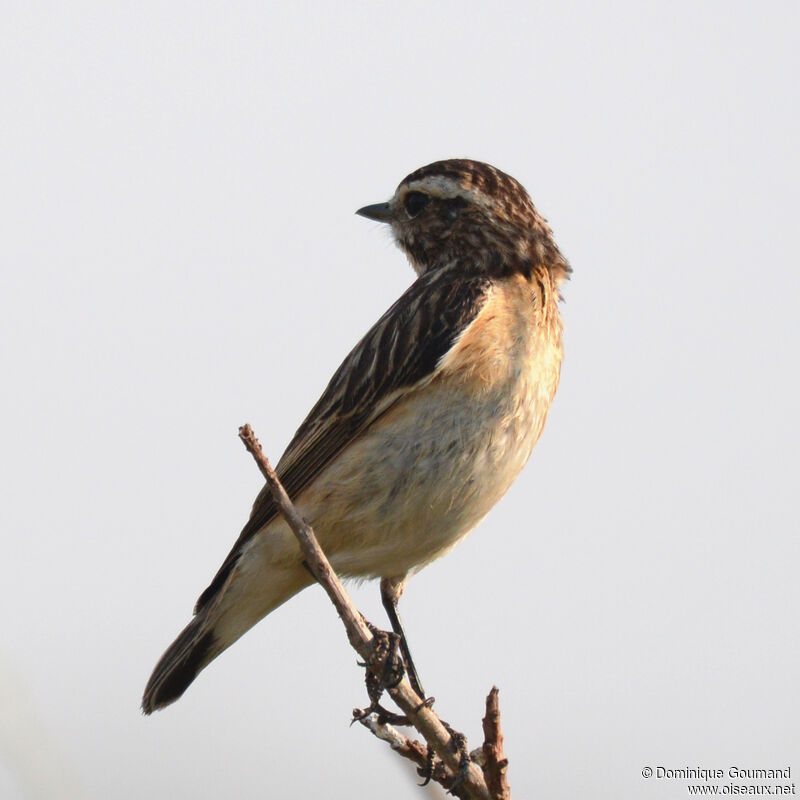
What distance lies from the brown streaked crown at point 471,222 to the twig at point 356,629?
253cm

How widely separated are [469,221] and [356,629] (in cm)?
306

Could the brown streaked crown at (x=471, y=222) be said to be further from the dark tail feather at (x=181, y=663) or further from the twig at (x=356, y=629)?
the twig at (x=356, y=629)

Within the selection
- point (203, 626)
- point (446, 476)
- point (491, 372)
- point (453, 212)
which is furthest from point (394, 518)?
point (453, 212)

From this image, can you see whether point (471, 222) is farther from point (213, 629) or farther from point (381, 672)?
point (381, 672)

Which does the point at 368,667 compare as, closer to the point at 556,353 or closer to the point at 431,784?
the point at 431,784

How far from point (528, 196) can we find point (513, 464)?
6.57 ft

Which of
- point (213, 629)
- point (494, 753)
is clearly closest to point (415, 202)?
point (213, 629)

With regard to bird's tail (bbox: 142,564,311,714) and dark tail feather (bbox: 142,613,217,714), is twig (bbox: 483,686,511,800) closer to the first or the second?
bird's tail (bbox: 142,564,311,714)

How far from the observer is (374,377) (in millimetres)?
5980

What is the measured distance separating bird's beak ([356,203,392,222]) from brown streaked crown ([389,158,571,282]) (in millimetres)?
34

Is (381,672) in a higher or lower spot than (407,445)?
lower

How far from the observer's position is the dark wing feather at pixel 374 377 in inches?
230

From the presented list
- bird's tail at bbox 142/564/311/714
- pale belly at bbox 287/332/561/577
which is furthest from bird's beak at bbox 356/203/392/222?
bird's tail at bbox 142/564/311/714

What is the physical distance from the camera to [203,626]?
239 inches
